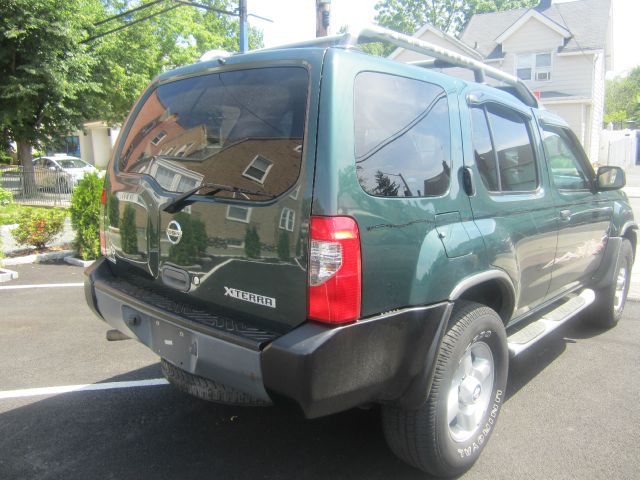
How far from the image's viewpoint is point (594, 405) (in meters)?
3.58

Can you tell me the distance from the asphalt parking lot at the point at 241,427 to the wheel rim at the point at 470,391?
258 millimetres

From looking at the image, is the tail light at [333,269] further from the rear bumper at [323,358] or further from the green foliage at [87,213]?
the green foliage at [87,213]

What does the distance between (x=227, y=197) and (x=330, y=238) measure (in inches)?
23.0

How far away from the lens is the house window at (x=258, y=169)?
232 cm

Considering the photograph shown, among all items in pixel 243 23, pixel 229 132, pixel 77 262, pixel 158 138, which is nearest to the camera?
pixel 229 132

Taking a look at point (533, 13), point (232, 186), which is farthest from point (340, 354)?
point (533, 13)

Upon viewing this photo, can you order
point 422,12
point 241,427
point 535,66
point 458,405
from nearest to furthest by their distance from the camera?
point 458,405 → point 241,427 → point 535,66 → point 422,12

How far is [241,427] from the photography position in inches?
129

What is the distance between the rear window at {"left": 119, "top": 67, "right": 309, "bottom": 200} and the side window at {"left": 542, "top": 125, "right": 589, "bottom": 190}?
215cm

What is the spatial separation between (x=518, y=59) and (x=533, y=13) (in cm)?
193

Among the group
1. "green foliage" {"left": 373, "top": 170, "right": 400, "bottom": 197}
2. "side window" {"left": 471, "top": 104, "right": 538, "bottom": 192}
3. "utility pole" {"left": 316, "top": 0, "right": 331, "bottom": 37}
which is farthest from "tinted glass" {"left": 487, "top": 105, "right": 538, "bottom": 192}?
"utility pole" {"left": 316, "top": 0, "right": 331, "bottom": 37}

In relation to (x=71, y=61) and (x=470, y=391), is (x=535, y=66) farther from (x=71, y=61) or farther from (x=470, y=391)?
(x=470, y=391)

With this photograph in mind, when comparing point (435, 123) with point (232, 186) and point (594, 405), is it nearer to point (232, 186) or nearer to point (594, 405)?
point (232, 186)

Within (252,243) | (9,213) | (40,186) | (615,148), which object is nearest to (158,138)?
(252,243)
